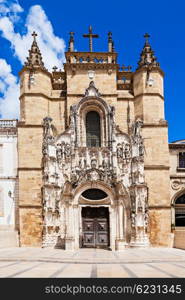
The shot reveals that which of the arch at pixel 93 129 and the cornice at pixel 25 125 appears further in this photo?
the arch at pixel 93 129

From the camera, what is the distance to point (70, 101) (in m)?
25.2

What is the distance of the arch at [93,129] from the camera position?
2495cm

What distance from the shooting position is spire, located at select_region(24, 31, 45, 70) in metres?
25.2

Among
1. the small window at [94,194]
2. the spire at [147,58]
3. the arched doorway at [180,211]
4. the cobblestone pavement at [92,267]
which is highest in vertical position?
the spire at [147,58]

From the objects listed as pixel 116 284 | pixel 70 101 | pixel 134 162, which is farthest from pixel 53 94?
pixel 116 284

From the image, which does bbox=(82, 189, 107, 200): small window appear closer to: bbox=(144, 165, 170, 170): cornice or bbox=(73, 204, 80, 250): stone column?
bbox=(73, 204, 80, 250): stone column

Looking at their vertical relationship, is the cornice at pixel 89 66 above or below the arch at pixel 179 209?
above

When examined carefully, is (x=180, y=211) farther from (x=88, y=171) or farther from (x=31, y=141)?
(x=31, y=141)

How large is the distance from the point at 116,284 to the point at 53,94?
18.9 metres

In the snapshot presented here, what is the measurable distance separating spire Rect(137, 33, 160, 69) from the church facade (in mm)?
78

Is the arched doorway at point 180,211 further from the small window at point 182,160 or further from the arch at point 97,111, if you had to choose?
the arch at point 97,111

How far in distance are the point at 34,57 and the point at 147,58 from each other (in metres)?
8.37

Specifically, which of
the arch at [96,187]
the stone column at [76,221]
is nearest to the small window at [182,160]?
the arch at [96,187]

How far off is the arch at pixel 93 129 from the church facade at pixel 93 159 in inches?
2.9
